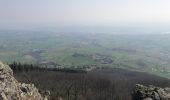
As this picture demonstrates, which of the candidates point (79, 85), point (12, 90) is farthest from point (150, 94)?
point (79, 85)

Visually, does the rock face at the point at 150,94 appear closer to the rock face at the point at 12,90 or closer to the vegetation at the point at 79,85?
the vegetation at the point at 79,85

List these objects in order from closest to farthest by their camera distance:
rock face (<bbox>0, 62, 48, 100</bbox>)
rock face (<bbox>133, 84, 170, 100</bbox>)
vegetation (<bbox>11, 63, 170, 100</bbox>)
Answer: rock face (<bbox>0, 62, 48, 100</bbox>), rock face (<bbox>133, 84, 170, 100</bbox>), vegetation (<bbox>11, 63, 170, 100</bbox>)

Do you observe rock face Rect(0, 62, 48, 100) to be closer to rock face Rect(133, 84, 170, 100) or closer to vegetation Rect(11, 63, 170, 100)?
rock face Rect(133, 84, 170, 100)

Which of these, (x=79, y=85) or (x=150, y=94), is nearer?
(x=150, y=94)

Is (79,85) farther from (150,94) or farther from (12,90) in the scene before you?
(12,90)

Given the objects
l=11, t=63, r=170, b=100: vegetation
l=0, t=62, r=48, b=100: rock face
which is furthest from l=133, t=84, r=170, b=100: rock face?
l=0, t=62, r=48, b=100: rock face

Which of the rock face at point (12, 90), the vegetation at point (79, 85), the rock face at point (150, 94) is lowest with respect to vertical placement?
the vegetation at point (79, 85)

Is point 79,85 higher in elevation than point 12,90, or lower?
lower

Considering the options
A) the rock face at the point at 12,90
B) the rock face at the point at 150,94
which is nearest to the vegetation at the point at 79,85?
the rock face at the point at 150,94

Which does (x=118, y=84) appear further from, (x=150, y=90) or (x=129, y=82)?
(x=150, y=90)

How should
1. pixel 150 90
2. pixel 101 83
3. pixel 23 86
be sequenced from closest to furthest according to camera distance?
pixel 23 86 → pixel 150 90 → pixel 101 83

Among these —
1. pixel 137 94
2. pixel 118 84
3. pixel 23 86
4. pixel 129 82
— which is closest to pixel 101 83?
pixel 118 84
